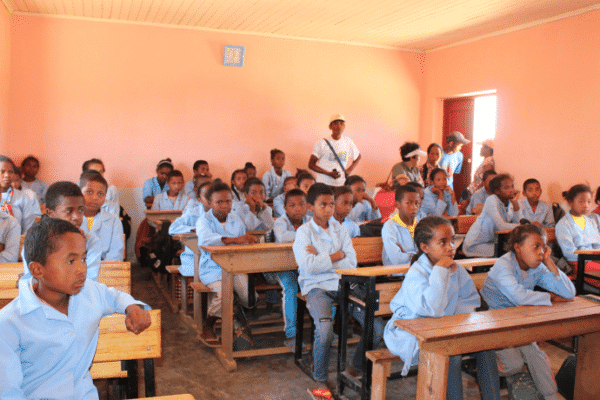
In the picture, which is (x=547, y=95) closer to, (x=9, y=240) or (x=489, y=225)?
(x=489, y=225)

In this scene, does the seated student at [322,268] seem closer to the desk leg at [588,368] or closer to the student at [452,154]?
the desk leg at [588,368]

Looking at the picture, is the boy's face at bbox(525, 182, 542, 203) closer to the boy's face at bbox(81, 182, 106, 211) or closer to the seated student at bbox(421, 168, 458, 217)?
the seated student at bbox(421, 168, 458, 217)

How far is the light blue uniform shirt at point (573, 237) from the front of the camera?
14.0ft

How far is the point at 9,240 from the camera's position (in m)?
3.30

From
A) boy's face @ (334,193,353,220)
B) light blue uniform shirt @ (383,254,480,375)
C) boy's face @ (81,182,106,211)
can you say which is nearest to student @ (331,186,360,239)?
boy's face @ (334,193,353,220)

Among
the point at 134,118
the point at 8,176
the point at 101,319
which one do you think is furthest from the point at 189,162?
the point at 101,319

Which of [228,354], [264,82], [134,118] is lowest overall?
[228,354]

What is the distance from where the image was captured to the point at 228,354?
3357mm

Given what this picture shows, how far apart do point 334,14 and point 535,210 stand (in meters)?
3.28

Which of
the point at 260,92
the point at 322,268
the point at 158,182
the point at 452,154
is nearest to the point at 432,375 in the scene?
the point at 322,268

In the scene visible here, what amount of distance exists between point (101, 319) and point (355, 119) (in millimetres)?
6850

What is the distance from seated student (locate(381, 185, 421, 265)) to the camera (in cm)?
354

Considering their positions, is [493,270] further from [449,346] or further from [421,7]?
[421,7]

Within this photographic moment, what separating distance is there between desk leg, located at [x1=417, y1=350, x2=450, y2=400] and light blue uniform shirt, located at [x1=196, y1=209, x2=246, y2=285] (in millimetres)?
1944
